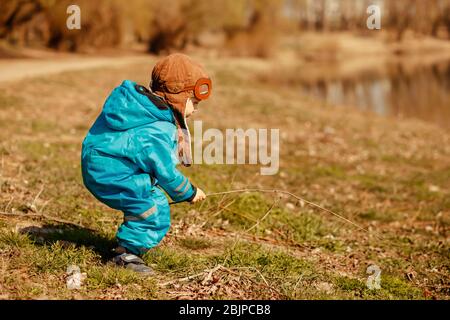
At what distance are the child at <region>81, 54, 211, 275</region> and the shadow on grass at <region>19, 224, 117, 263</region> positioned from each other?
64 cm

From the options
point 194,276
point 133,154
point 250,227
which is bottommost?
point 250,227

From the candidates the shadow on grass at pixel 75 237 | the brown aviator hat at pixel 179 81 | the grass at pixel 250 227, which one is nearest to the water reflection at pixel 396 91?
the grass at pixel 250 227

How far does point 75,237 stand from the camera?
500 centimetres

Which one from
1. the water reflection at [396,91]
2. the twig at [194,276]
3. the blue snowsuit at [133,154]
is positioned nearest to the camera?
the blue snowsuit at [133,154]

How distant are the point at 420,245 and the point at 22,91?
39.2ft

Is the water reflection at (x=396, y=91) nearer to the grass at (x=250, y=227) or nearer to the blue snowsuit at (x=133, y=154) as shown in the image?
the grass at (x=250, y=227)

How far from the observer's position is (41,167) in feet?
24.9

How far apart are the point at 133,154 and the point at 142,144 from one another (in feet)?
0.31

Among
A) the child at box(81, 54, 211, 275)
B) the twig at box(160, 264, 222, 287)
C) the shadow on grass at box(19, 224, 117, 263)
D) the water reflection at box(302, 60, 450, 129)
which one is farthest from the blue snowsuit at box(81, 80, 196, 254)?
the water reflection at box(302, 60, 450, 129)

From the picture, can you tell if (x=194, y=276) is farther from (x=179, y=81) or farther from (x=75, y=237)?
(x=179, y=81)

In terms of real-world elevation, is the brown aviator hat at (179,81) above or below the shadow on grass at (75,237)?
above

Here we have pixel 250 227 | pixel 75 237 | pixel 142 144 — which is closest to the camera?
pixel 142 144

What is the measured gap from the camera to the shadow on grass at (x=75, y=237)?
4.79 m

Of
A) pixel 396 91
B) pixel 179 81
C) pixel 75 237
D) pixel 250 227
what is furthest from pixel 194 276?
pixel 396 91
